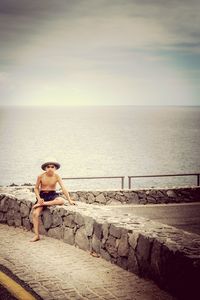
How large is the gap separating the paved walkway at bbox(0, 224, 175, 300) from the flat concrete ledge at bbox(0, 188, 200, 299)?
172 millimetres

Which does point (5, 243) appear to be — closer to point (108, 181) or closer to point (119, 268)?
point (119, 268)

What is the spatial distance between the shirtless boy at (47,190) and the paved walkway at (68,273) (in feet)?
2.06

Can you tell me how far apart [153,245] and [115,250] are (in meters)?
1.15

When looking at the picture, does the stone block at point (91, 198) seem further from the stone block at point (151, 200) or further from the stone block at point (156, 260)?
the stone block at point (156, 260)

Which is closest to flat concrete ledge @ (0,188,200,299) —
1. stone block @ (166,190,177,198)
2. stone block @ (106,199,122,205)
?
stone block @ (106,199,122,205)

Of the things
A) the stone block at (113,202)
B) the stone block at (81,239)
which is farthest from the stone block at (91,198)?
the stone block at (81,239)

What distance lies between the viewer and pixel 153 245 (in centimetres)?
716

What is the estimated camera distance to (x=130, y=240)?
7.71 metres

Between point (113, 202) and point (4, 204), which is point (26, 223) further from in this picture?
point (113, 202)

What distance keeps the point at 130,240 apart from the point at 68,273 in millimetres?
1113

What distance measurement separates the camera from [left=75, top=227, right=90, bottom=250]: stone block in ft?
29.7

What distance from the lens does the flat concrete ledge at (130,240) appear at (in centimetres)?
647

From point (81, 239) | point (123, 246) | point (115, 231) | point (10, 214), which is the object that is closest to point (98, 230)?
point (115, 231)

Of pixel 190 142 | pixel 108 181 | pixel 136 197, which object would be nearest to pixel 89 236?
pixel 136 197
